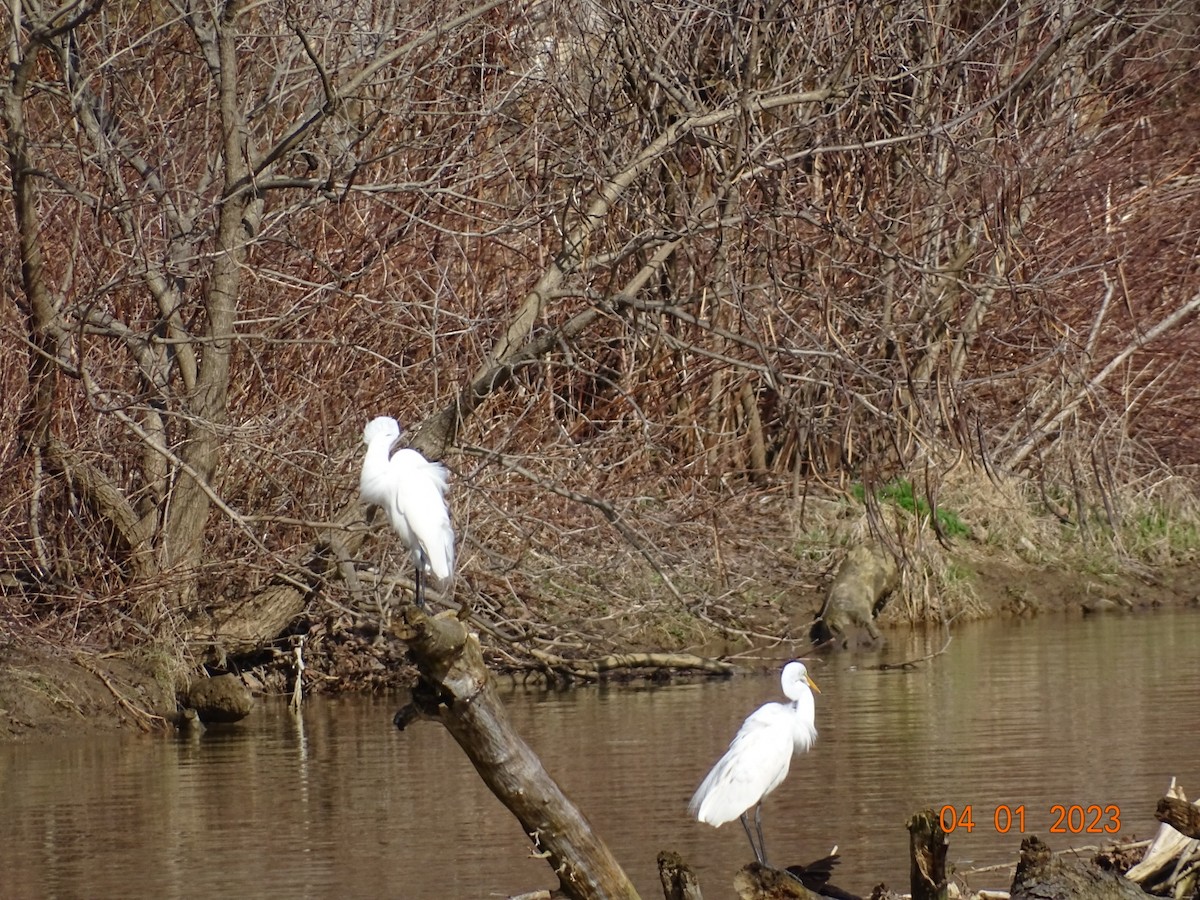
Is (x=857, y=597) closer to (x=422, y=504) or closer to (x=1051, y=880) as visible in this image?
(x=422, y=504)

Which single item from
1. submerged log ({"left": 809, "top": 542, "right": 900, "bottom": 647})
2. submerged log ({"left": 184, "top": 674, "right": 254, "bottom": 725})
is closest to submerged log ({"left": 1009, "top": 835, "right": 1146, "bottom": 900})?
submerged log ({"left": 184, "top": 674, "right": 254, "bottom": 725})

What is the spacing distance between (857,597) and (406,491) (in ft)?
26.3

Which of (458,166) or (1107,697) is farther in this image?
(458,166)

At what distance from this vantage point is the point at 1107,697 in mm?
12070

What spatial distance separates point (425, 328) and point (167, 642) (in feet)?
9.18

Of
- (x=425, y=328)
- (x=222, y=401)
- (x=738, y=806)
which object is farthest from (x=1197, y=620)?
(x=738, y=806)

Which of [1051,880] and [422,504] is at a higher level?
[422,504]

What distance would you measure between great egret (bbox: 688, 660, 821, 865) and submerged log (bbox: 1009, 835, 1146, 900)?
5.97 ft

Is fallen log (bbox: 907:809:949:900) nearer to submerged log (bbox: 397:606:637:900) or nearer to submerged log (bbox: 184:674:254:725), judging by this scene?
submerged log (bbox: 397:606:637:900)

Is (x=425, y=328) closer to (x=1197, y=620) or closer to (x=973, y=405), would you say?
(x=973, y=405)

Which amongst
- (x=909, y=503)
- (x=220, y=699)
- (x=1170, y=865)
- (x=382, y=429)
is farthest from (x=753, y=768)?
(x=909, y=503)

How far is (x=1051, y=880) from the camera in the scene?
6.05 m

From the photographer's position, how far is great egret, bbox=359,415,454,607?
873 centimetres
